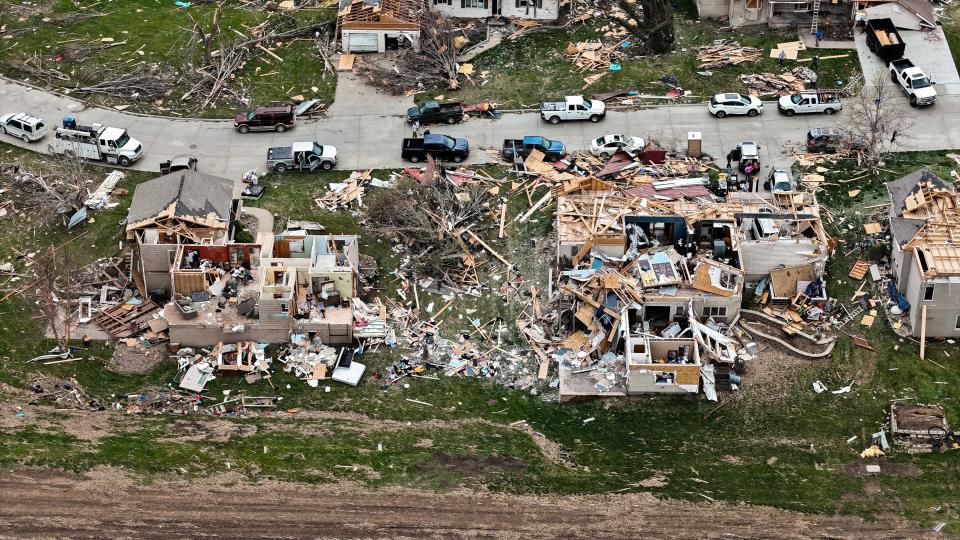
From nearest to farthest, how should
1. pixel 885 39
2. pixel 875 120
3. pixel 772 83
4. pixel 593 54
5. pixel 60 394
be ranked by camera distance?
1. pixel 60 394
2. pixel 875 120
3. pixel 772 83
4. pixel 885 39
5. pixel 593 54

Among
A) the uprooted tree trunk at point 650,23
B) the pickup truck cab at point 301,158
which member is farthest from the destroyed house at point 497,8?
the pickup truck cab at point 301,158

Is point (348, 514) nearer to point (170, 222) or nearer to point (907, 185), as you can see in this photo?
point (170, 222)

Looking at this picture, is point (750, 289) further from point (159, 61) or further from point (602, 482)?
point (159, 61)

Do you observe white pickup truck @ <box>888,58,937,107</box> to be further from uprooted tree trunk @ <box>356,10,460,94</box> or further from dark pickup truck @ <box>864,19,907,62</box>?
uprooted tree trunk @ <box>356,10,460,94</box>

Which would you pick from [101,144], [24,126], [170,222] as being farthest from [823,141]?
[24,126]

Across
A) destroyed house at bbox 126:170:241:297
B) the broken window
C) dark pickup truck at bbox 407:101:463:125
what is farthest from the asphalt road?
the broken window

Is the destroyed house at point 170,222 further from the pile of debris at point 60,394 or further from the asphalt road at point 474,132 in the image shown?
the pile of debris at point 60,394

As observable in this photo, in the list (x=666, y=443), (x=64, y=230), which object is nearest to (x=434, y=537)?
(x=666, y=443)

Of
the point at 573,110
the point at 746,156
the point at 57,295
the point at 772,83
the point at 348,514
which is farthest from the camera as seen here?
the point at 772,83
